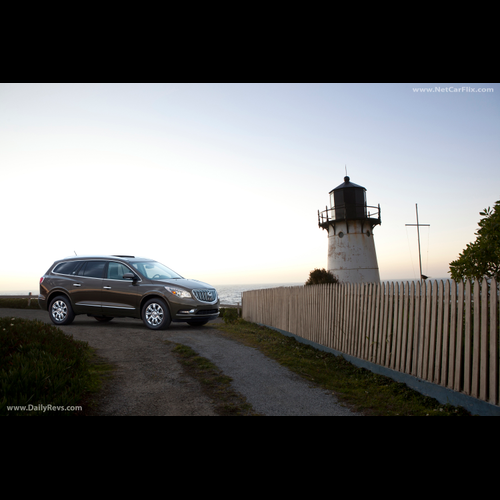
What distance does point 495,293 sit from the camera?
186 inches

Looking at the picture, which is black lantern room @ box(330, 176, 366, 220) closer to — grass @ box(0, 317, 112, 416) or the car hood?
the car hood

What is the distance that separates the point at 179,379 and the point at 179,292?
3.25 metres

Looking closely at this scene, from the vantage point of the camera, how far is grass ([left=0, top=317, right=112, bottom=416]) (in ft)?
13.4

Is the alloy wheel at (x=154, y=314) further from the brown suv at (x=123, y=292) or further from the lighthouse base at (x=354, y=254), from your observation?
the lighthouse base at (x=354, y=254)

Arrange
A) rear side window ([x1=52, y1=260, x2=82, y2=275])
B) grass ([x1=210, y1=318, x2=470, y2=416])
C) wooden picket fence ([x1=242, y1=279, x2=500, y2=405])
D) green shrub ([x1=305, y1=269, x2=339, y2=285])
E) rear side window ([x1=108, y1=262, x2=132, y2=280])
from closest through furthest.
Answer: wooden picket fence ([x1=242, y1=279, x2=500, y2=405]) → grass ([x1=210, y1=318, x2=470, y2=416]) → rear side window ([x1=108, y1=262, x2=132, y2=280]) → rear side window ([x1=52, y1=260, x2=82, y2=275]) → green shrub ([x1=305, y1=269, x2=339, y2=285])

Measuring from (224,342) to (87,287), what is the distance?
11.8 feet

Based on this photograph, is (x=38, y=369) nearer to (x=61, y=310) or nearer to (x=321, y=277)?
(x=61, y=310)

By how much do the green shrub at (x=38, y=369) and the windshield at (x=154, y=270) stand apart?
280 centimetres

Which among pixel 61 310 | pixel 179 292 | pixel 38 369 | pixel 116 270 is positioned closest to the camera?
pixel 38 369

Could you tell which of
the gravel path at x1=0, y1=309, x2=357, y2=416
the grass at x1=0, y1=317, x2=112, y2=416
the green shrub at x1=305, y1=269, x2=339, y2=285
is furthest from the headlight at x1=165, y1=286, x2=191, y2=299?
the green shrub at x1=305, y1=269, x2=339, y2=285

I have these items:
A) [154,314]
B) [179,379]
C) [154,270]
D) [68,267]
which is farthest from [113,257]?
[179,379]

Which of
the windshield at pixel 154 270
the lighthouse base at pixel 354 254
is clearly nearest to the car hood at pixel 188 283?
the windshield at pixel 154 270

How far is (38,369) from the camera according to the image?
452 centimetres
